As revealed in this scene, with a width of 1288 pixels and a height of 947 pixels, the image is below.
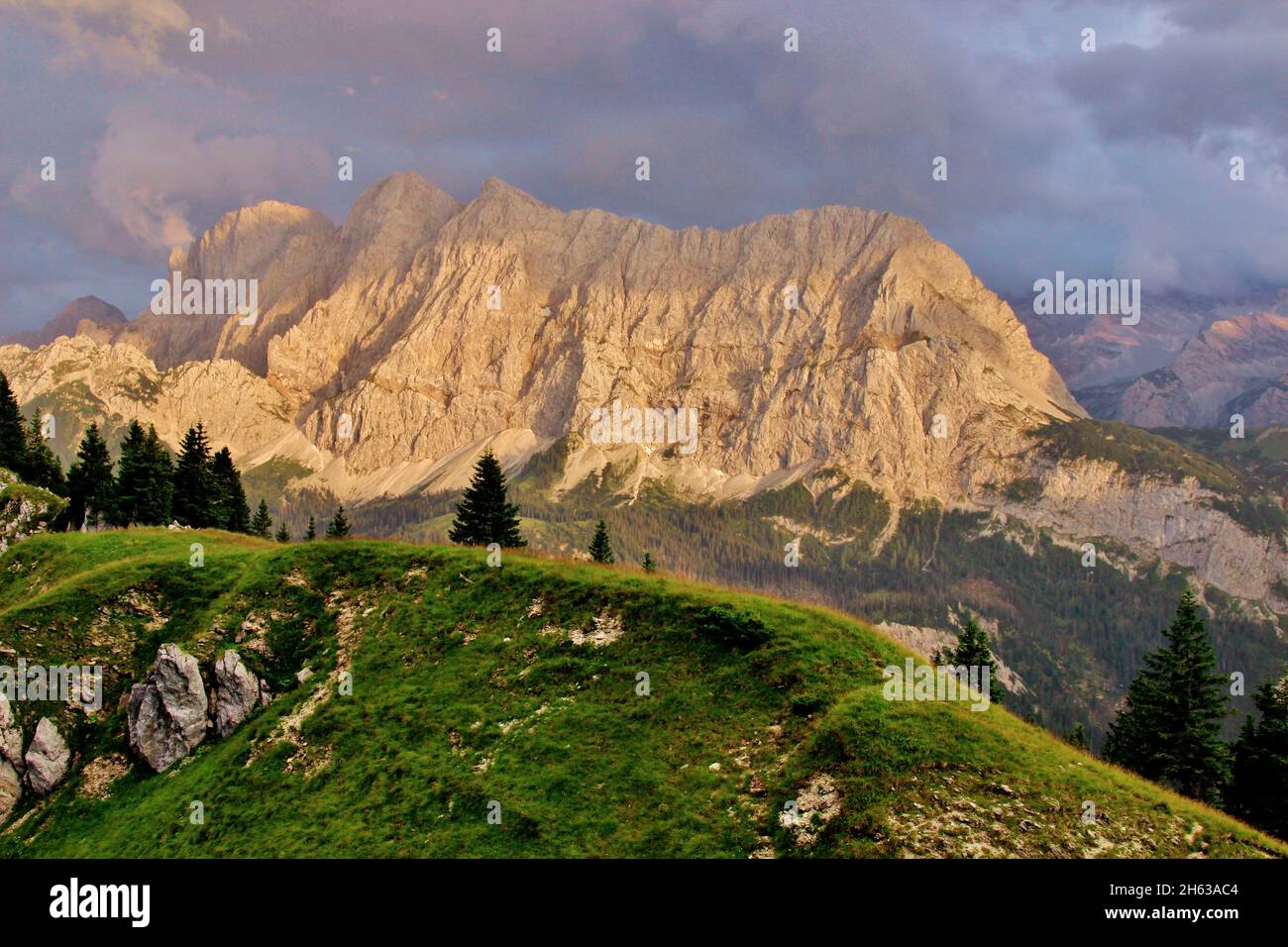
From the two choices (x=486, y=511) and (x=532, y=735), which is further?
(x=486, y=511)

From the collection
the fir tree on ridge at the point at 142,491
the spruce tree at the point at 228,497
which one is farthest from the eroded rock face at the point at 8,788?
the spruce tree at the point at 228,497

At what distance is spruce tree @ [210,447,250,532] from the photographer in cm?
9291

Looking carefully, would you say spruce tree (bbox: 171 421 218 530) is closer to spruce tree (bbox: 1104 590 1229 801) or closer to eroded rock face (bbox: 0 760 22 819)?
eroded rock face (bbox: 0 760 22 819)

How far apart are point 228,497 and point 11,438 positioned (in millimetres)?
25234

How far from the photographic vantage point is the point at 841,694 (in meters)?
28.4

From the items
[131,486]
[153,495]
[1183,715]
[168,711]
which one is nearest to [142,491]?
[153,495]

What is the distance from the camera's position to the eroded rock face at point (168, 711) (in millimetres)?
34250

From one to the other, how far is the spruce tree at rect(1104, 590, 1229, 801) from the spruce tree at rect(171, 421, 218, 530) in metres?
87.4

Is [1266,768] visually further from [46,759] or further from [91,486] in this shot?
[91,486]
